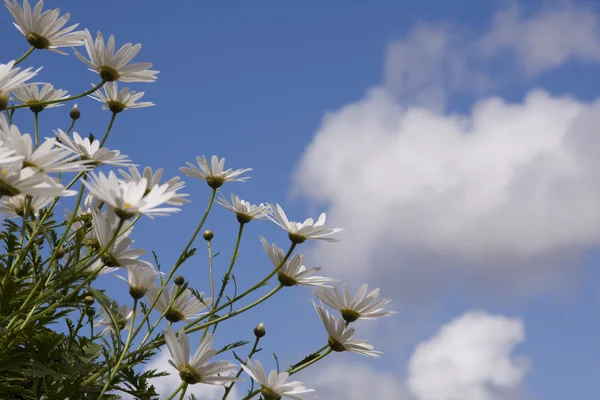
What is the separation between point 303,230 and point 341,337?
1.27 feet

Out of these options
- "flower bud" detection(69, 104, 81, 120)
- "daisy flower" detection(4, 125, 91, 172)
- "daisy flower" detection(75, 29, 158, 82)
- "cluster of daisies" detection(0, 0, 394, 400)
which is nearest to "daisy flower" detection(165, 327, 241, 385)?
"cluster of daisies" detection(0, 0, 394, 400)

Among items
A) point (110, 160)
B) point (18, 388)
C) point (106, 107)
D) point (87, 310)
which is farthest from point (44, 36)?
point (18, 388)

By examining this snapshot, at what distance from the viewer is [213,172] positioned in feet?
9.46

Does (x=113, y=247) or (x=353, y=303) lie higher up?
(x=353, y=303)

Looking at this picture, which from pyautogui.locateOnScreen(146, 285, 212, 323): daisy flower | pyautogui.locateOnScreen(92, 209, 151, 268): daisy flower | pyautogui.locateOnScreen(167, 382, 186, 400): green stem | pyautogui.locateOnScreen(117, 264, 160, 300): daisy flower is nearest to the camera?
pyautogui.locateOnScreen(92, 209, 151, 268): daisy flower

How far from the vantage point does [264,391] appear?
6.99 ft

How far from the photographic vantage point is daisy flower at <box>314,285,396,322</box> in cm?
254

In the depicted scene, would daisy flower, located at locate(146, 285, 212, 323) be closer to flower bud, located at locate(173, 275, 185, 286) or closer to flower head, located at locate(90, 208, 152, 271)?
flower bud, located at locate(173, 275, 185, 286)

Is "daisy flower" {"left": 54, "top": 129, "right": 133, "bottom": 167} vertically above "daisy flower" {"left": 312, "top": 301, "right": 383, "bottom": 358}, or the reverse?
"daisy flower" {"left": 54, "top": 129, "right": 133, "bottom": 167}

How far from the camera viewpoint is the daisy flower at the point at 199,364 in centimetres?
207

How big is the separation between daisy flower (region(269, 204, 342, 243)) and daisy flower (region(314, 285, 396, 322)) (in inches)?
7.4

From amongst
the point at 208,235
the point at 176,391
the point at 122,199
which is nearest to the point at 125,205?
the point at 122,199

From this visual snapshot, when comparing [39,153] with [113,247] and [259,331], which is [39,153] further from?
[259,331]

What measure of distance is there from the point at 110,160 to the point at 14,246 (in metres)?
0.41
